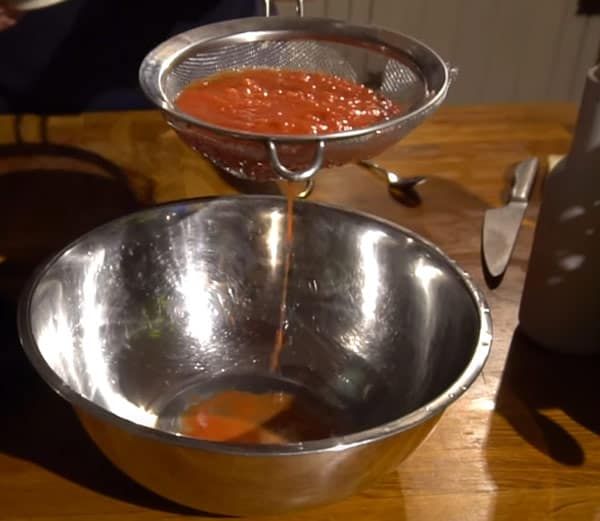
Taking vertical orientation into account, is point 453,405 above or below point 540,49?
above

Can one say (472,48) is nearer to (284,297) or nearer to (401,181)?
(401,181)

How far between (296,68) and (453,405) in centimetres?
34

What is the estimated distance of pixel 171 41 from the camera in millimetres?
857

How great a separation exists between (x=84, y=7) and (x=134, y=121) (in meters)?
0.17

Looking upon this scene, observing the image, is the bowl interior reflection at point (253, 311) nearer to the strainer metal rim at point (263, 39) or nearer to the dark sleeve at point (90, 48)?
the strainer metal rim at point (263, 39)

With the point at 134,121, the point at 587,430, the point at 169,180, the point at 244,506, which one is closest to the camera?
the point at 244,506

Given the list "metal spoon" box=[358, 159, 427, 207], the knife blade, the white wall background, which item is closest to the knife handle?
the knife blade

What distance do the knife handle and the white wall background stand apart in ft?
2.54

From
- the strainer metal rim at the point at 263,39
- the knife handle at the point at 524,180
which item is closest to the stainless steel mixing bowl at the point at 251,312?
the strainer metal rim at the point at 263,39

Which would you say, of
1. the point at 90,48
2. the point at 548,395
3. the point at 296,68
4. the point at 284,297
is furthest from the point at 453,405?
the point at 90,48

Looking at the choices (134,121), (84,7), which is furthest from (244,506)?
(84,7)

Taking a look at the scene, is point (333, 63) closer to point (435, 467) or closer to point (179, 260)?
point (179, 260)

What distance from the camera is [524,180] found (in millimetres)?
1018

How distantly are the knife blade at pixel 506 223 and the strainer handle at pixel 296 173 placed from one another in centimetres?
26
